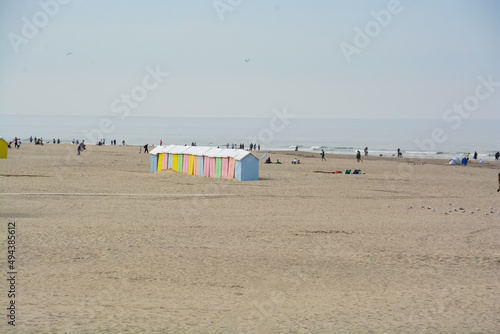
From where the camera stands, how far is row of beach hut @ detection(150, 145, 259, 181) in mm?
31258

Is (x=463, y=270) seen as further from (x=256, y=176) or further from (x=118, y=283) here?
(x=256, y=176)

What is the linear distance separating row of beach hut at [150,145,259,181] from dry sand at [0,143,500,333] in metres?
5.95

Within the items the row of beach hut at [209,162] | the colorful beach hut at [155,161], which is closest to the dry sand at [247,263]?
the row of beach hut at [209,162]

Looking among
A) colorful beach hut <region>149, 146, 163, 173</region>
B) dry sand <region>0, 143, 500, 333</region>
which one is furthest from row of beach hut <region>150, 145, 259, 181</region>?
dry sand <region>0, 143, 500, 333</region>

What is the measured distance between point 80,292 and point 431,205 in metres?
16.8

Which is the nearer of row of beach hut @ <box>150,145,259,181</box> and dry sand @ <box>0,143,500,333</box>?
dry sand @ <box>0,143,500,333</box>

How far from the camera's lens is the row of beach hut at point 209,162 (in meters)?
31.3

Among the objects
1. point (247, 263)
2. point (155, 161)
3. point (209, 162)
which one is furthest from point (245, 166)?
point (247, 263)

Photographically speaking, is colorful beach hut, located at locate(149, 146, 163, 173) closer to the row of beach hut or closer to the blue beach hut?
the row of beach hut

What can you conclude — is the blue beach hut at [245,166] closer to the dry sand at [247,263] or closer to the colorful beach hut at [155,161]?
the dry sand at [247,263]

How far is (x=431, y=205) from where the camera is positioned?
78.4ft

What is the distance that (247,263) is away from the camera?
42.0 ft

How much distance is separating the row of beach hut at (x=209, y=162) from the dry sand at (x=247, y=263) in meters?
5.95

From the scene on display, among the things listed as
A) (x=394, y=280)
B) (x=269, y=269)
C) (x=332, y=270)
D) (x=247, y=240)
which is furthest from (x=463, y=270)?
(x=247, y=240)
